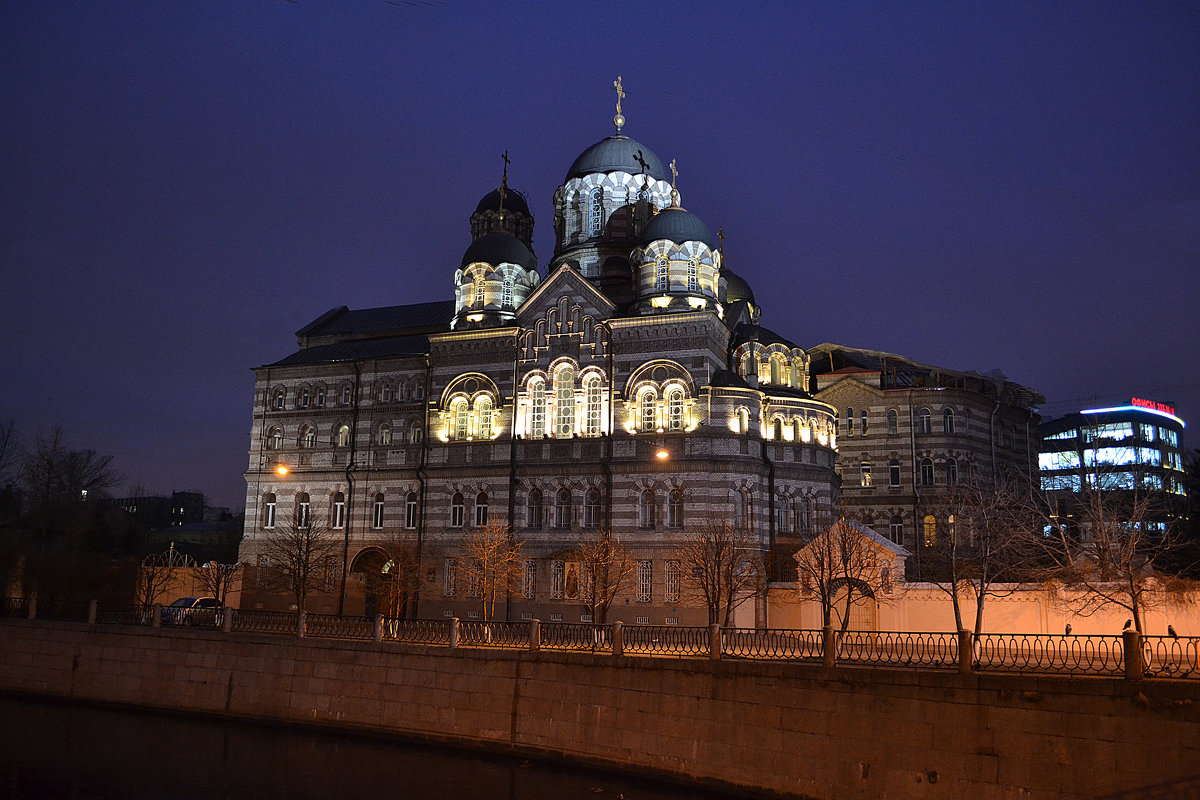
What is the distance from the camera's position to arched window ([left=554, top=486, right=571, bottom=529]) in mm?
44156

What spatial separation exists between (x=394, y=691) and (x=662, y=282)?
76.1 ft

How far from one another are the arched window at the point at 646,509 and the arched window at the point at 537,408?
5774 millimetres

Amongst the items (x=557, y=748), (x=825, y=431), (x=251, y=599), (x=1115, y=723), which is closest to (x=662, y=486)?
(x=825, y=431)

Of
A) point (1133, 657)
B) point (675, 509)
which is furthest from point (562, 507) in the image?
point (1133, 657)

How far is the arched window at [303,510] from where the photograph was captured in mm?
50438

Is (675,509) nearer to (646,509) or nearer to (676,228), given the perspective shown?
(646,509)

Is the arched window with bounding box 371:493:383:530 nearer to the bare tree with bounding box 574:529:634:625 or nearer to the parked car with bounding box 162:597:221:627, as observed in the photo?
the bare tree with bounding box 574:529:634:625

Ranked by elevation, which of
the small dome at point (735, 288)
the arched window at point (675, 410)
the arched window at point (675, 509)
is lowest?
the arched window at point (675, 509)

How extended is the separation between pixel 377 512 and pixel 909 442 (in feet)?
93.9

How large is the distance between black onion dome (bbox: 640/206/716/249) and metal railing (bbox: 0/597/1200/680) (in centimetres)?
1964

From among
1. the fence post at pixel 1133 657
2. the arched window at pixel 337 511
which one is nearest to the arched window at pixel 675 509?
the arched window at pixel 337 511

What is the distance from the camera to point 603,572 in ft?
127

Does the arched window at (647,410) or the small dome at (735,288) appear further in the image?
the small dome at (735,288)

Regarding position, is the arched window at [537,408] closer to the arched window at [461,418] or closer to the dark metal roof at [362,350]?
the arched window at [461,418]
